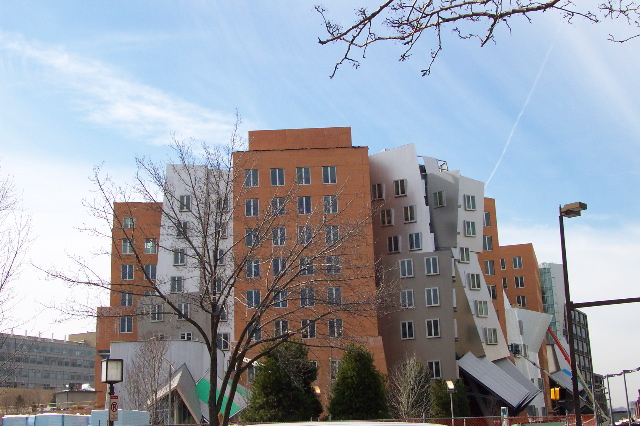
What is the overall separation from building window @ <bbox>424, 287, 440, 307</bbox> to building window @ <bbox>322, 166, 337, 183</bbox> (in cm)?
1139

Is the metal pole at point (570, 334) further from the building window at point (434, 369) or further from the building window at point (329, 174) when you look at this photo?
the building window at point (329, 174)

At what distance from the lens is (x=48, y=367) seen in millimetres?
132750

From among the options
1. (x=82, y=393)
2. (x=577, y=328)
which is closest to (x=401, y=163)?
(x=82, y=393)

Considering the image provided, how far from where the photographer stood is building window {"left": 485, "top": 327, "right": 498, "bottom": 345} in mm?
63844

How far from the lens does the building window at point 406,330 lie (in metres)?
61.1

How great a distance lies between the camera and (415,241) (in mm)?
63281

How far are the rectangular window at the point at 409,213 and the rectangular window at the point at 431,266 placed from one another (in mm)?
3486

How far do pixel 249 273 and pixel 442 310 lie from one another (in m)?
38.6

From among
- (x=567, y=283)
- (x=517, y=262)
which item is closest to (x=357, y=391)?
(x=567, y=283)

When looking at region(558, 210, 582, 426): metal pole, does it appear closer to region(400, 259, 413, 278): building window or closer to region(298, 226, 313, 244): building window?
region(298, 226, 313, 244): building window

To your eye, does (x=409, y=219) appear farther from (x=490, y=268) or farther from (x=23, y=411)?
(x=23, y=411)

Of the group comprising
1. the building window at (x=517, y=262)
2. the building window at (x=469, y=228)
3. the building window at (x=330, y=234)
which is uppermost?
the building window at (x=517, y=262)

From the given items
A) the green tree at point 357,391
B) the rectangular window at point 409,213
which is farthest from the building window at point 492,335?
the green tree at point 357,391

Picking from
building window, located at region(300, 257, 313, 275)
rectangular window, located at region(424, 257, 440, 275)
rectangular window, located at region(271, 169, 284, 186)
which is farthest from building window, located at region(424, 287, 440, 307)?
building window, located at region(300, 257, 313, 275)
